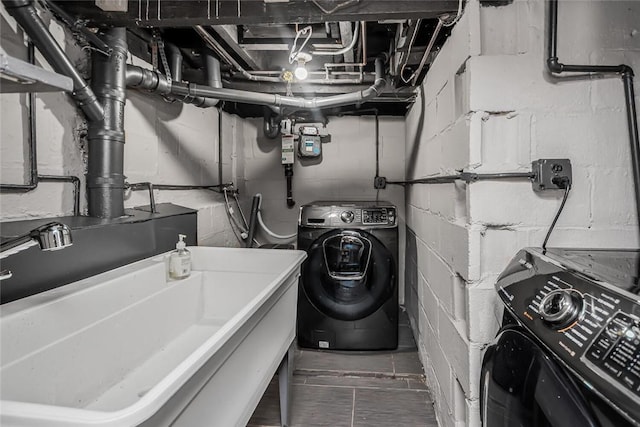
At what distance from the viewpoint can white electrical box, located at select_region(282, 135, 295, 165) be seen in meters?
3.03

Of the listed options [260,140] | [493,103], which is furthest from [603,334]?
[260,140]

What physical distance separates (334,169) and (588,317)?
2.62 meters

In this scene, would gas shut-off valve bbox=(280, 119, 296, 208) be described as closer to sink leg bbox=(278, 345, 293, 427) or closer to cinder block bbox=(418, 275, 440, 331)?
cinder block bbox=(418, 275, 440, 331)

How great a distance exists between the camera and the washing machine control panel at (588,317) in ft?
1.76

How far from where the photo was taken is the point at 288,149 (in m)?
3.04

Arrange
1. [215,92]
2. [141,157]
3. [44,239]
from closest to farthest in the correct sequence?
[44,239], [141,157], [215,92]

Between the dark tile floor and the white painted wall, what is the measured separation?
3.63 feet

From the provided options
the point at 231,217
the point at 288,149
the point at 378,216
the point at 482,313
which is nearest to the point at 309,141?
the point at 288,149

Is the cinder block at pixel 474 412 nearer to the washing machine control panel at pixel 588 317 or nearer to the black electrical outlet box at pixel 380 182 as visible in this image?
the washing machine control panel at pixel 588 317

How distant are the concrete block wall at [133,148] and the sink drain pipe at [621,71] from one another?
6.04 ft

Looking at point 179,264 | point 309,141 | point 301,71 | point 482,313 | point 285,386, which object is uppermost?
point 301,71

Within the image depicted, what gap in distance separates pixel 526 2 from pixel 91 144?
1.76 meters

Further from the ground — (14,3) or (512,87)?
(14,3)

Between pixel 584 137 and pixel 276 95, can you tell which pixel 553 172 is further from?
pixel 276 95
